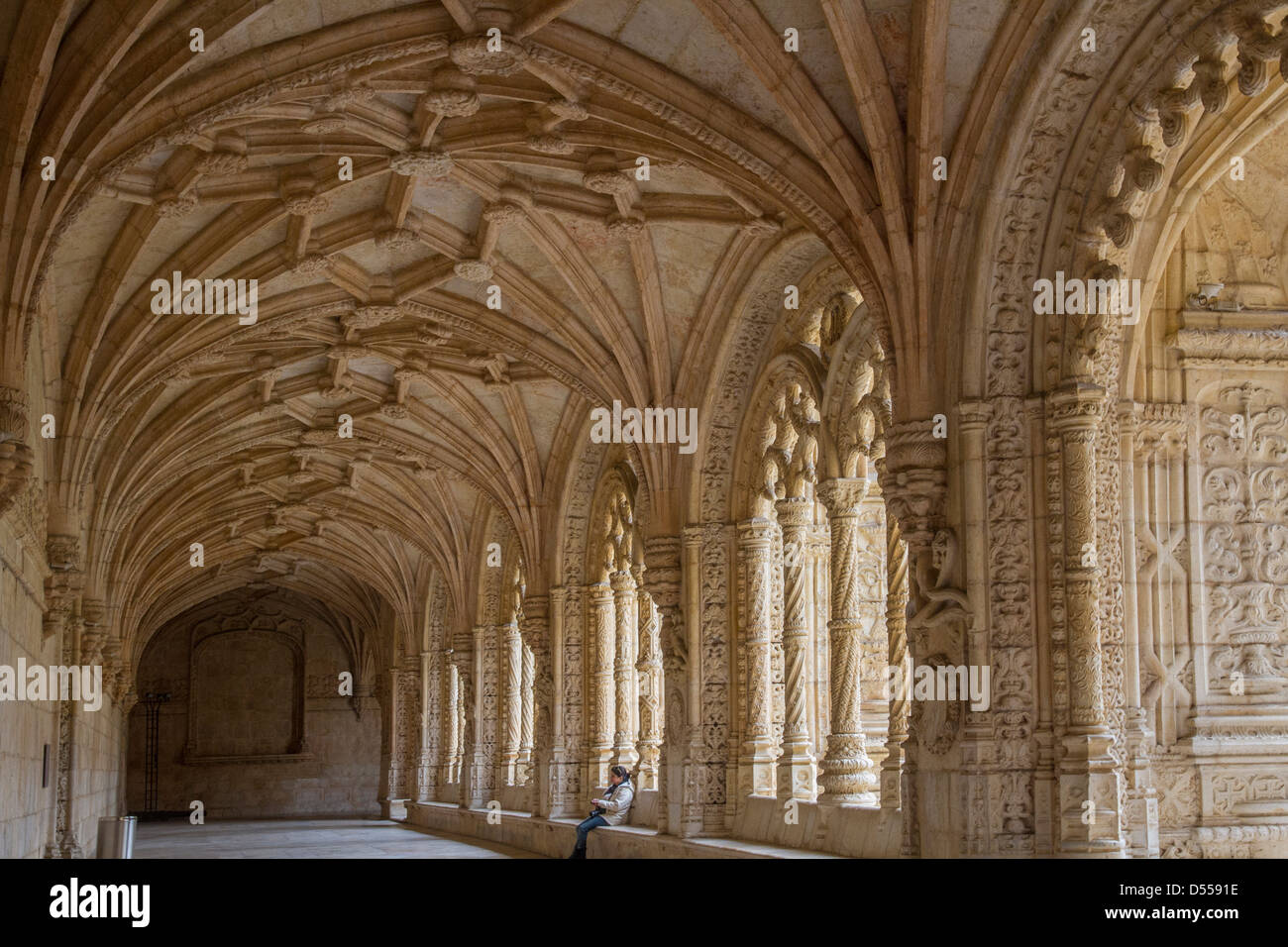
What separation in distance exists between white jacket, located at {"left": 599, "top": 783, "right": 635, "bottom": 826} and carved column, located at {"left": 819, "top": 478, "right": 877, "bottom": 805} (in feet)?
9.83

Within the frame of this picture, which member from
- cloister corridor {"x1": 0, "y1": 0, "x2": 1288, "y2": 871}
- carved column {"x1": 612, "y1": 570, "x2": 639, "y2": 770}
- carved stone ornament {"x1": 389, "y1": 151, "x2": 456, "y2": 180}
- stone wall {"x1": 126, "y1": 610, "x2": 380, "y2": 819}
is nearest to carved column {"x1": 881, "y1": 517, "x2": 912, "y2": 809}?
cloister corridor {"x1": 0, "y1": 0, "x2": 1288, "y2": 871}

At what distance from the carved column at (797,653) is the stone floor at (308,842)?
606cm

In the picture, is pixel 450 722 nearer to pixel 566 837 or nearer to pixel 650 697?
pixel 566 837

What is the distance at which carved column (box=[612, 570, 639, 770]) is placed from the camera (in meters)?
17.7

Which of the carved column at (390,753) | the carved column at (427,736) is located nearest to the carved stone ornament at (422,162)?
the carved column at (427,736)

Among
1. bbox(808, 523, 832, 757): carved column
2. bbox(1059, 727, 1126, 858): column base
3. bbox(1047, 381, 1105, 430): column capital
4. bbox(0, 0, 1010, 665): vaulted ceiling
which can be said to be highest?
bbox(0, 0, 1010, 665): vaulted ceiling

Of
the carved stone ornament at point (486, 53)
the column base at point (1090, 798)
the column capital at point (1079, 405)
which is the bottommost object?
the column base at point (1090, 798)

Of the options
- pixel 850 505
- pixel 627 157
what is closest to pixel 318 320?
pixel 627 157

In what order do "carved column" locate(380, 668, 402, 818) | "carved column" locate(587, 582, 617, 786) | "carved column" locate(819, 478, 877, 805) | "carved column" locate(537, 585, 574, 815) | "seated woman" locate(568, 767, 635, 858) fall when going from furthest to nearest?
1. "carved column" locate(380, 668, 402, 818)
2. "carved column" locate(537, 585, 574, 815)
3. "carved column" locate(587, 582, 617, 786)
4. "seated woman" locate(568, 767, 635, 858)
5. "carved column" locate(819, 478, 877, 805)

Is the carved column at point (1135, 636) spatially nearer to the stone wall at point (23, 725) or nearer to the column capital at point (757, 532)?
the column capital at point (757, 532)

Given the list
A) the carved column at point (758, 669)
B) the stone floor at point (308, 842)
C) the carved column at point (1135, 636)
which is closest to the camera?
the carved column at point (1135, 636)

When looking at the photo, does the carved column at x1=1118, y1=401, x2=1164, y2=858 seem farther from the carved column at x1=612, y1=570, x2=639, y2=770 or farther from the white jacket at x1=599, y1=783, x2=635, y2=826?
the carved column at x1=612, y1=570, x2=639, y2=770

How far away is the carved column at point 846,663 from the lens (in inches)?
465

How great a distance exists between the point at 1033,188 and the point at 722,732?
6.62 meters
